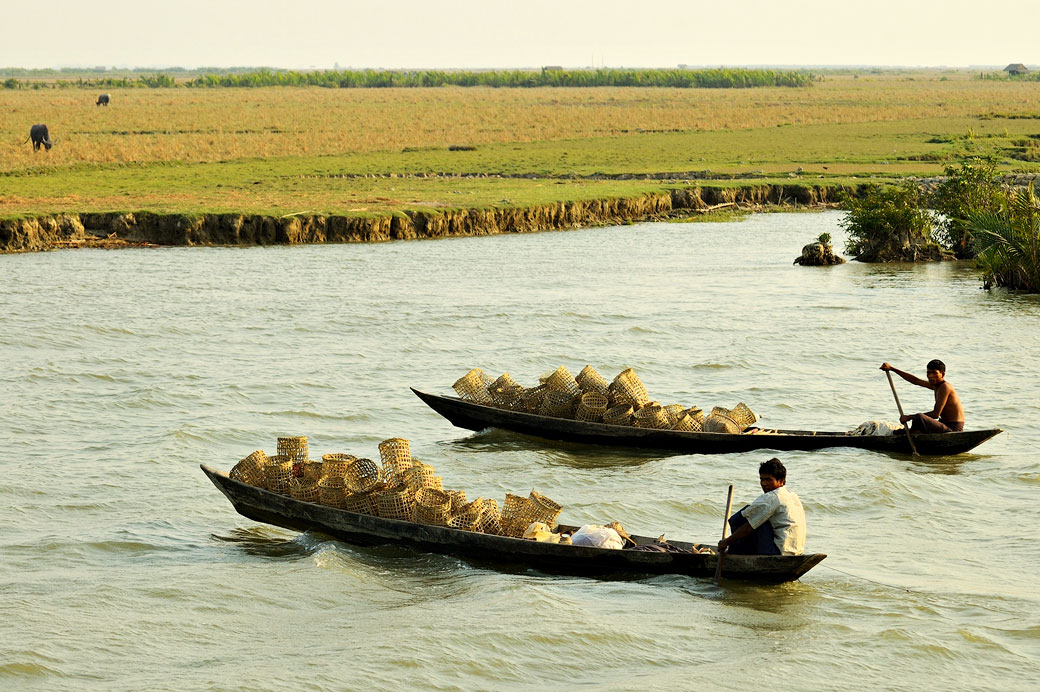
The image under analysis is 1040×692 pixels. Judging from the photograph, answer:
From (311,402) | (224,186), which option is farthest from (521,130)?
(311,402)

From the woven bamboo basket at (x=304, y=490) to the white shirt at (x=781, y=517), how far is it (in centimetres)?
426

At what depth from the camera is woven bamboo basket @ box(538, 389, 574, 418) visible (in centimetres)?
1627

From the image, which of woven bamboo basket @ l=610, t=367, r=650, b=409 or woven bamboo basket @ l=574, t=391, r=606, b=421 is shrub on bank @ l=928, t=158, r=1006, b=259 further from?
woven bamboo basket @ l=574, t=391, r=606, b=421

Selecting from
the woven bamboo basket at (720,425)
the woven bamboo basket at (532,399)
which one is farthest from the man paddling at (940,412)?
the woven bamboo basket at (532,399)

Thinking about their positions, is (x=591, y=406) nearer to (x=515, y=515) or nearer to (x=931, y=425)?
(x=931, y=425)

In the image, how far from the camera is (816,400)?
19.2m

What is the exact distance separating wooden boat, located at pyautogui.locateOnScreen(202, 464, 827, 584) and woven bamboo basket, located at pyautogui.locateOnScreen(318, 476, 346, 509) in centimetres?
12

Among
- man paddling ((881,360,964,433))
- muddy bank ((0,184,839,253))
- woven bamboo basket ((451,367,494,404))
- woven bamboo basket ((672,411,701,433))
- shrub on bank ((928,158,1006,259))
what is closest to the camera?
man paddling ((881,360,964,433))

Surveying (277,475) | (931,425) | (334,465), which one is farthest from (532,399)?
(931,425)

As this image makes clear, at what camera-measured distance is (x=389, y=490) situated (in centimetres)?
1228

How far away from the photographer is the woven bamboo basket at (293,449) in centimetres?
1306

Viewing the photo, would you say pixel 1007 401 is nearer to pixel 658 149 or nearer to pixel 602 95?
pixel 658 149

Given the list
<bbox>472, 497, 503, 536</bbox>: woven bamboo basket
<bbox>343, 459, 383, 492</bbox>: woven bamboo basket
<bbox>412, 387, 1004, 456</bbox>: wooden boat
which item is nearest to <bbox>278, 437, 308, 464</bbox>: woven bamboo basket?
<bbox>343, 459, 383, 492</bbox>: woven bamboo basket

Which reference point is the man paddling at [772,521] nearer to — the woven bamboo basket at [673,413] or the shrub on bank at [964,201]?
the woven bamboo basket at [673,413]
